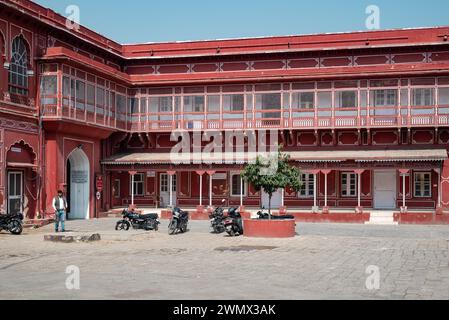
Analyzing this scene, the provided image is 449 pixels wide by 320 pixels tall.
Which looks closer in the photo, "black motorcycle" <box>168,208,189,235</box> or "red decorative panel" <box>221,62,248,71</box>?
"black motorcycle" <box>168,208,189,235</box>

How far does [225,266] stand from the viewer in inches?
530

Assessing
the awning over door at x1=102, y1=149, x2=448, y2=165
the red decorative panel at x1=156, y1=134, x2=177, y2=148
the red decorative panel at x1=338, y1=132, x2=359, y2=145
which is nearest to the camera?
the awning over door at x1=102, y1=149, x2=448, y2=165

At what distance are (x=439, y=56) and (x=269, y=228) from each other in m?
18.7

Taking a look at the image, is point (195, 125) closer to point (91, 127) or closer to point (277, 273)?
point (91, 127)

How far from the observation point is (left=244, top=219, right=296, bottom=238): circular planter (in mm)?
20562

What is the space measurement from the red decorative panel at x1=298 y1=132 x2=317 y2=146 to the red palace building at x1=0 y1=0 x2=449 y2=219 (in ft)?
0.20

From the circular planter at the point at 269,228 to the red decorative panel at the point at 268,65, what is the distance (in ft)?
55.2

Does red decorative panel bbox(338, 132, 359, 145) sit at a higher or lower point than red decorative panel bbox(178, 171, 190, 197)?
higher

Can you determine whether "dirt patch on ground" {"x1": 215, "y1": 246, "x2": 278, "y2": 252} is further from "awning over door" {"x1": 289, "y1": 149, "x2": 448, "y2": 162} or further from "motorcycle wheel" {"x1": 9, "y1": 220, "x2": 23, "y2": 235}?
"awning over door" {"x1": 289, "y1": 149, "x2": 448, "y2": 162}

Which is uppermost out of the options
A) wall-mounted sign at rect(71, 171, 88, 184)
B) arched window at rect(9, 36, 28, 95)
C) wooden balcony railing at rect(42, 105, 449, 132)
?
arched window at rect(9, 36, 28, 95)

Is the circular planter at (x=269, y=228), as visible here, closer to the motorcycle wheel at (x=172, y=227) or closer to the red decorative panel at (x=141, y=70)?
the motorcycle wheel at (x=172, y=227)

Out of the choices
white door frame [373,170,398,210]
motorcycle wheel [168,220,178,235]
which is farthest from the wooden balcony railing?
motorcycle wheel [168,220,178,235]

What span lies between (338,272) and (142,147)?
25.1 m

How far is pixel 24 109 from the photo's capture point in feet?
87.4
